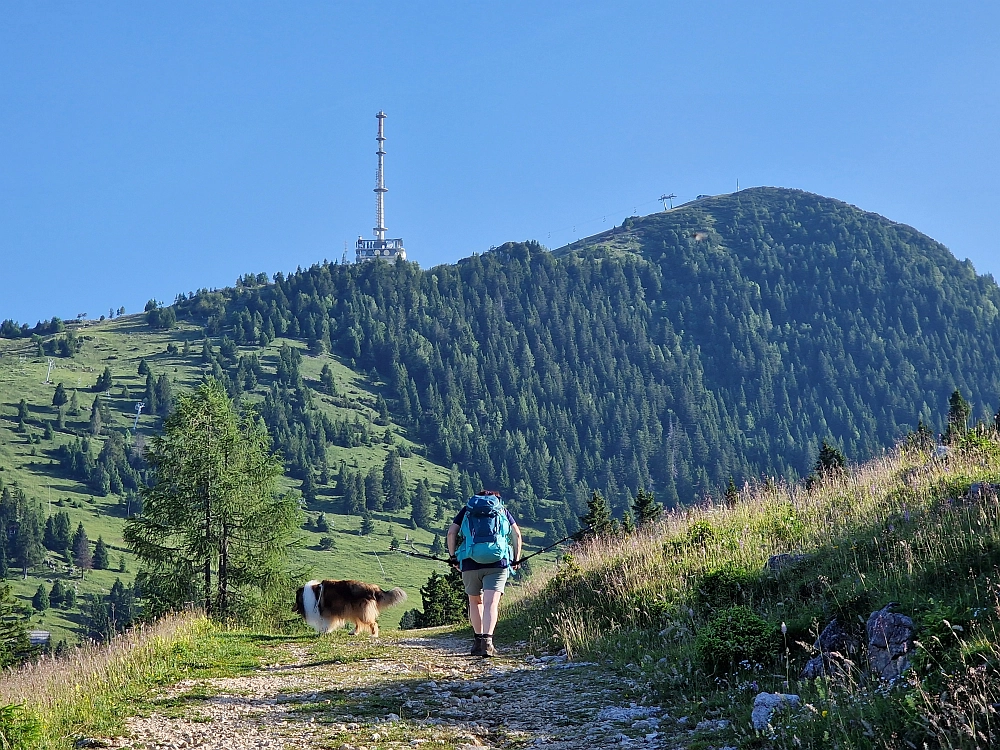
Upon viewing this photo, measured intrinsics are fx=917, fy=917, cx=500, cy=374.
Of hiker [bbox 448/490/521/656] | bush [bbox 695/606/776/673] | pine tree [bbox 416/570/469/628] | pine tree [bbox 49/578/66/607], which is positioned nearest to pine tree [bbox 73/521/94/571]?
pine tree [bbox 49/578/66/607]

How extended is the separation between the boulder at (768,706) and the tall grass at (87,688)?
5392mm

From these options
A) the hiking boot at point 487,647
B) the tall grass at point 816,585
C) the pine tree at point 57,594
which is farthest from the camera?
the pine tree at point 57,594

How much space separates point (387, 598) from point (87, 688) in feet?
29.1

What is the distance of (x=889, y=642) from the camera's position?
7.56m

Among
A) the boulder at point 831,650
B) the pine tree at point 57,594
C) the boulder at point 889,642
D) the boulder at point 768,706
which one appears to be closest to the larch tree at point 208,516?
the boulder at point 831,650

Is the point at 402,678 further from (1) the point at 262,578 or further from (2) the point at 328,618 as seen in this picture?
(1) the point at 262,578

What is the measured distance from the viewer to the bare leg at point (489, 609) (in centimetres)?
1184

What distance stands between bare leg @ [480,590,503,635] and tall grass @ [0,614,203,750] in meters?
3.80

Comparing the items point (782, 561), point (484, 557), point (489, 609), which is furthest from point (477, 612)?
point (782, 561)

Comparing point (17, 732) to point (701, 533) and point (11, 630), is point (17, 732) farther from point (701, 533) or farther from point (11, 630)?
point (11, 630)

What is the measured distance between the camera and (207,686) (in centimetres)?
1004

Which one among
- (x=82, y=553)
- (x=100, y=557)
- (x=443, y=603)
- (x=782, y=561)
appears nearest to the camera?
(x=782, y=561)

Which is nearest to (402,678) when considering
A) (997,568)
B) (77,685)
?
(77,685)

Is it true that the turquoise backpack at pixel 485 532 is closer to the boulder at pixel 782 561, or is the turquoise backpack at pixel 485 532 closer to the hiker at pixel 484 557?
the hiker at pixel 484 557
